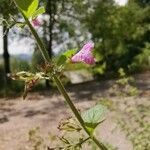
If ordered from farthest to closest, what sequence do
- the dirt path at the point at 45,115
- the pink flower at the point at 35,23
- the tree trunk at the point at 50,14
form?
the tree trunk at the point at 50,14, the dirt path at the point at 45,115, the pink flower at the point at 35,23

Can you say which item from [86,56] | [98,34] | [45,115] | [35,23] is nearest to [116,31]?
[98,34]

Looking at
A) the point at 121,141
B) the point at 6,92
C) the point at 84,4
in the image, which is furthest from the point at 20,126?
the point at 84,4

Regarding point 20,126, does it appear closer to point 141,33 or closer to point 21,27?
point 21,27

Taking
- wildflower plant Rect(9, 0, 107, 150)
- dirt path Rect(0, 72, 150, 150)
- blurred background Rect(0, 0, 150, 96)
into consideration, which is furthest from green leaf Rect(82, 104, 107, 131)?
blurred background Rect(0, 0, 150, 96)

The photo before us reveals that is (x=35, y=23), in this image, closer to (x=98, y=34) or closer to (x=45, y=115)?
(x=45, y=115)

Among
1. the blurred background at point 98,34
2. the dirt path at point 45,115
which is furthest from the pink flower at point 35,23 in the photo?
the blurred background at point 98,34

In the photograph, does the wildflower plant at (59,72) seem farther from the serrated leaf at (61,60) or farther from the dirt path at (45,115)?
the dirt path at (45,115)
